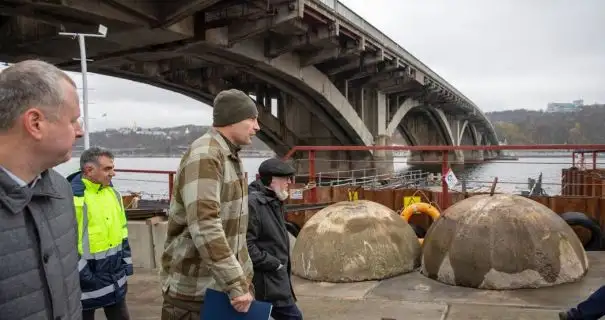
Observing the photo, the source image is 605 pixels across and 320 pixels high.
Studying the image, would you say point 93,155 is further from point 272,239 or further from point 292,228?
point 292,228

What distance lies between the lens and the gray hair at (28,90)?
5.41 ft

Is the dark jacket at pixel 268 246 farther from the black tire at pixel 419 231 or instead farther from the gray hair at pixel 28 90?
the black tire at pixel 419 231

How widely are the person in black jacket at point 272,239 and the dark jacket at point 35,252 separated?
A: 6.04 feet

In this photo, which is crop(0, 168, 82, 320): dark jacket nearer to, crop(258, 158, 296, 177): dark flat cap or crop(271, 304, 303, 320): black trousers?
crop(258, 158, 296, 177): dark flat cap

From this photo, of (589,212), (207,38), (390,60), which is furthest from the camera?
(390,60)

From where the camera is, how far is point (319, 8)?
21.7 metres

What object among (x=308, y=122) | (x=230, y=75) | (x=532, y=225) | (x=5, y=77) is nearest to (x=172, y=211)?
(x=5, y=77)

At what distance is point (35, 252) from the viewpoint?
1687 millimetres

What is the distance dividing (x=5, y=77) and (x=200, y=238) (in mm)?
1205

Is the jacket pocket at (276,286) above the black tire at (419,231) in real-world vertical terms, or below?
above

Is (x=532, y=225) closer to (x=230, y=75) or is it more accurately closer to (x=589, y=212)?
(x=589, y=212)

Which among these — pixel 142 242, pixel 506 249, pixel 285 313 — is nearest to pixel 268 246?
pixel 285 313

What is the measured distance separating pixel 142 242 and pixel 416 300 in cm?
383

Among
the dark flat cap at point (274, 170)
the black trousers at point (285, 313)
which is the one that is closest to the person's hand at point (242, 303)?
the black trousers at point (285, 313)
